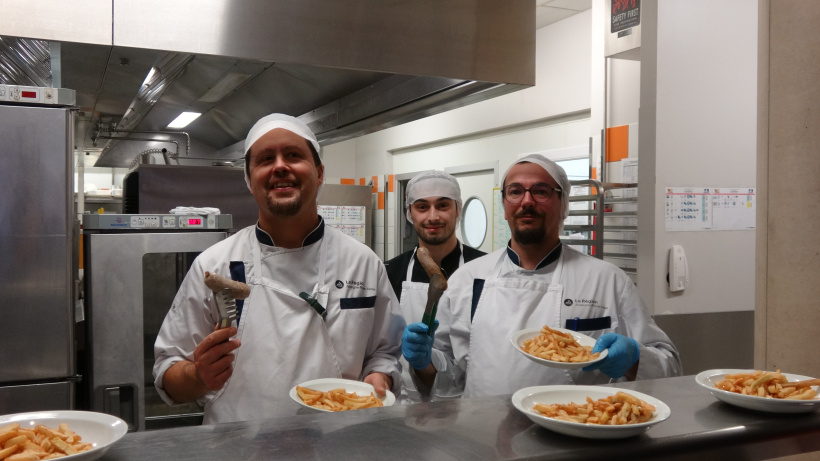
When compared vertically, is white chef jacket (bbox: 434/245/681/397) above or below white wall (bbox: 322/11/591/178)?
below

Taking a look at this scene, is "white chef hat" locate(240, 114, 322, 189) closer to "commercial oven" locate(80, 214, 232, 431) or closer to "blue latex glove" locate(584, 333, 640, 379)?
"commercial oven" locate(80, 214, 232, 431)

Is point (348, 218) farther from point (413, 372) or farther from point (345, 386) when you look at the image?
point (345, 386)

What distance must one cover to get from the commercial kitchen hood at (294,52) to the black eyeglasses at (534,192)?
2.13ft

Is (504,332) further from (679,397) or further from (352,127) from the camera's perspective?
(352,127)

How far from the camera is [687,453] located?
1015 mm

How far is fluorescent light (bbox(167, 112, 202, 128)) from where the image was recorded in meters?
4.04

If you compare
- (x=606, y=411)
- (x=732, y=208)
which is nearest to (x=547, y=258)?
(x=606, y=411)

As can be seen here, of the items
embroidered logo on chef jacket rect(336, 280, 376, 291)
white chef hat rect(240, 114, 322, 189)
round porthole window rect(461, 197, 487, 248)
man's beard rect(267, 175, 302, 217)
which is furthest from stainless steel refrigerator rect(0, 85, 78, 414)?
round porthole window rect(461, 197, 487, 248)

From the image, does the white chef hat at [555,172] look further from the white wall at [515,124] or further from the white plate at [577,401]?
the white wall at [515,124]

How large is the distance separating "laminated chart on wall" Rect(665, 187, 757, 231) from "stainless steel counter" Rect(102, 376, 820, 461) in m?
2.36

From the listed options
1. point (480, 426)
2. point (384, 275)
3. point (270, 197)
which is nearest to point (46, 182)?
point (270, 197)

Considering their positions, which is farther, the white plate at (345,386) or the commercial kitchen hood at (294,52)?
the commercial kitchen hood at (294,52)

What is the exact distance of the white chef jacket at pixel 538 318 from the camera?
6.35ft

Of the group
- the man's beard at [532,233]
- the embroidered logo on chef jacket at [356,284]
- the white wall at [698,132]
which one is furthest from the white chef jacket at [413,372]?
the white wall at [698,132]
